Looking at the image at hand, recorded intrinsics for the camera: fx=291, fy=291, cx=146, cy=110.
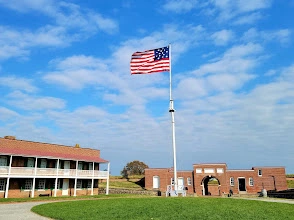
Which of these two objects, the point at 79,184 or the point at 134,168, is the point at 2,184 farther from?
the point at 134,168

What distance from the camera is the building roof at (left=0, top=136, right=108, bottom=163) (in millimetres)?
32000

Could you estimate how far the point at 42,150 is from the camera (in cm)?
3653

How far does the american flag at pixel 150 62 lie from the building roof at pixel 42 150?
15710mm

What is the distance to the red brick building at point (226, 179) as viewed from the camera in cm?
4938

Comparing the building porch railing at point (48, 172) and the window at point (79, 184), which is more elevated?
the building porch railing at point (48, 172)

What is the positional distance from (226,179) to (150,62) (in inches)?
1249

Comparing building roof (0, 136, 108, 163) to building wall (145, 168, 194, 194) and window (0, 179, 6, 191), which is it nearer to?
window (0, 179, 6, 191)

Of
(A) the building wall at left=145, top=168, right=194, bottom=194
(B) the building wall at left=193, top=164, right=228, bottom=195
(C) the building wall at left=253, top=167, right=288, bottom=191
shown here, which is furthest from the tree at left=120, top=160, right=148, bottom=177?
(C) the building wall at left=253, top=167, right=288, bottom=191

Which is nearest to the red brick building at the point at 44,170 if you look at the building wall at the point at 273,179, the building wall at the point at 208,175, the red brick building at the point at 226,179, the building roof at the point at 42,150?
the building roof at the point at 42,150

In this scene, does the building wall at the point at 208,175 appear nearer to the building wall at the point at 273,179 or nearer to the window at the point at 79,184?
the building wall at the point at 273,179

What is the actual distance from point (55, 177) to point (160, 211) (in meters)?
21.7

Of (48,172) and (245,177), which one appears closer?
(48,172)

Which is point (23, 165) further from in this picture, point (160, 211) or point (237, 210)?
point (237, 210)

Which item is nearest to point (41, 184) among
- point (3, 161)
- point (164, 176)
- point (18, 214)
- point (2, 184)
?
point (2, 184)
